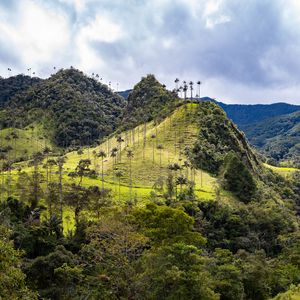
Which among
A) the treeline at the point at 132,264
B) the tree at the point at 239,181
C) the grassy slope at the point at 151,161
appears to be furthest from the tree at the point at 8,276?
the tree at the point at 239,181

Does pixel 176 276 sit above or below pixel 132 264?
above

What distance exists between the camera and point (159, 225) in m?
52.5

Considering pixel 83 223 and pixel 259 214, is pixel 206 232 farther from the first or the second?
pixel 83 223

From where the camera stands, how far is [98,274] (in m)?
49.9

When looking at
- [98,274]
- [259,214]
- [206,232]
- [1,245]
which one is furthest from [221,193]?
[1,245]

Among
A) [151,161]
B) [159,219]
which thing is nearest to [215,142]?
[151,161]

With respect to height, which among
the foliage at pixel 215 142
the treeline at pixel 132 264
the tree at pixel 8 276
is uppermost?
the foliage at pixel 215 142

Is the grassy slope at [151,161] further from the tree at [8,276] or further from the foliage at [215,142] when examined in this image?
A: the tree at [8,276]

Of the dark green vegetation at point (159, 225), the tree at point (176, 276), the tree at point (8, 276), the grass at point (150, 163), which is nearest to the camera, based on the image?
the tree at point (8, 276)

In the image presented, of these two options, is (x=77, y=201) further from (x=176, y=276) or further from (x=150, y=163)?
(x=150, y=163)

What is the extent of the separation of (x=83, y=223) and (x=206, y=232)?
31.1 m

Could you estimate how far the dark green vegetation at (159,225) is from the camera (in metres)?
44.2

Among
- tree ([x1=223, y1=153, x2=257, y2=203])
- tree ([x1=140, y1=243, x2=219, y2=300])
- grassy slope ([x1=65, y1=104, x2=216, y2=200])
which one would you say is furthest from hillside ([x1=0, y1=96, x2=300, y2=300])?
grassy slope ([x1=65, y1=104, x2=216, y2=200])

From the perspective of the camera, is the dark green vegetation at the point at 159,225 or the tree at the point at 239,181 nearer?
the dark green vegetation at the point at 159,225
